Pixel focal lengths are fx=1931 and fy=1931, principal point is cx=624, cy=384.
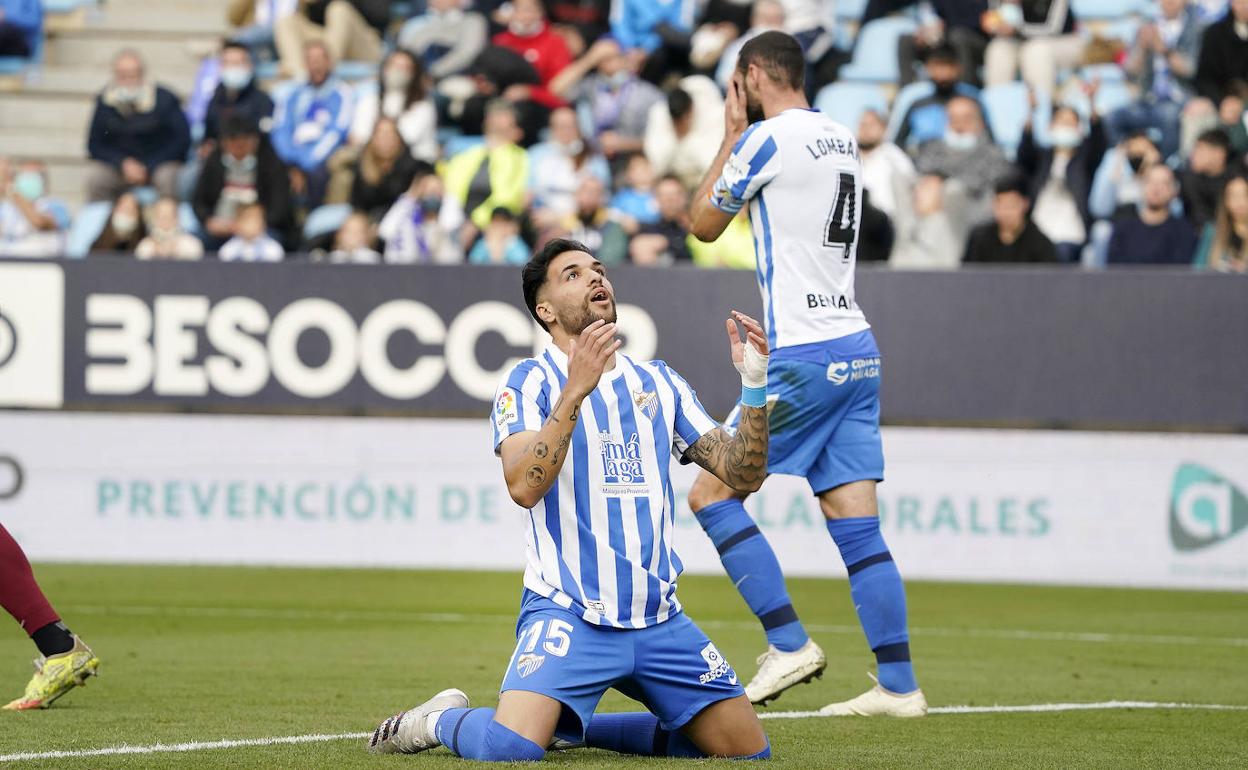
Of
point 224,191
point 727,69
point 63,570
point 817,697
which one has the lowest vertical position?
point 63,570

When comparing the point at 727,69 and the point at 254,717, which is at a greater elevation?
the point at 727,69

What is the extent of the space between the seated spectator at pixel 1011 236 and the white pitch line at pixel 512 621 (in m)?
3.99

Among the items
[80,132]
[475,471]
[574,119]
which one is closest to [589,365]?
[475,471]

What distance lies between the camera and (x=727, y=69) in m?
15.9

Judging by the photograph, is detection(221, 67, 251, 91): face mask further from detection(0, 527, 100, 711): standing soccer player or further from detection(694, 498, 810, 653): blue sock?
detection(694, 498, 810, 653): blue sock

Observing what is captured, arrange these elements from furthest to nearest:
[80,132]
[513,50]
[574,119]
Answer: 1. [80,132]
2. [513,50]
3. [574,119]

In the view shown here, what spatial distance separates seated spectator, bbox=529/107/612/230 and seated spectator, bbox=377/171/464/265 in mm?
686

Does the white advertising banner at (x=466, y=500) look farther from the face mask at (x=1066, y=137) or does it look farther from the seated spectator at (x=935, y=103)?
the seated spectator at (x=935, y=103)

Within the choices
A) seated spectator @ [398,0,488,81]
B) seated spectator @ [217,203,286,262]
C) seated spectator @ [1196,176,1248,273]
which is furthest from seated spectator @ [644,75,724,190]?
seated spectator @ [1196,176,1248,273]

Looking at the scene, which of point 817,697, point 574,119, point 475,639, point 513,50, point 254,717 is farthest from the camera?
point 513,50

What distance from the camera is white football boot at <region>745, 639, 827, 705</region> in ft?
21.7

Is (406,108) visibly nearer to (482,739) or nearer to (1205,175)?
(1205,175)

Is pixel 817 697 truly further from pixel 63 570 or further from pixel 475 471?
pixel 63 570

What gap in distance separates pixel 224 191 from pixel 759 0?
4633 millimetres
